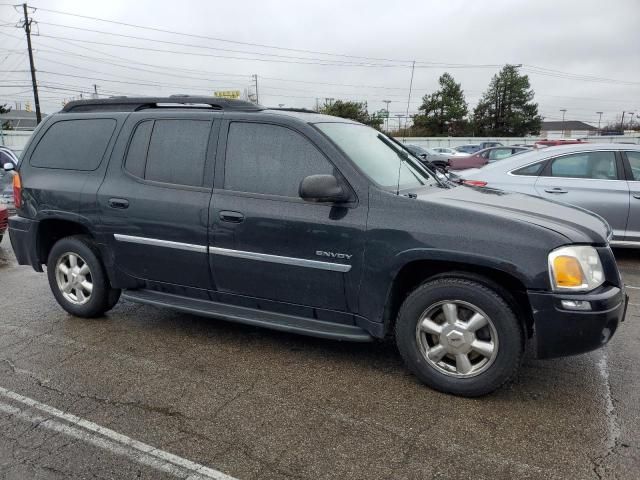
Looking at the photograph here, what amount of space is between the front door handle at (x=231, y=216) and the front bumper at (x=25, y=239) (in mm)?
2070

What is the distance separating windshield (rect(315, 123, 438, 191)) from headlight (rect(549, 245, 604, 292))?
3.80ft

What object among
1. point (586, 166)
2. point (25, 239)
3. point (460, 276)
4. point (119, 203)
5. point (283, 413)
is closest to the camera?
point (283, 413)

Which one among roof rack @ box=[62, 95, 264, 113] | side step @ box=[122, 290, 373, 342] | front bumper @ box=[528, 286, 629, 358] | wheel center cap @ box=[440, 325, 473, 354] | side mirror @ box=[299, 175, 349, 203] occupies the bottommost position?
side step @ box=[122, 290, 373, 342]

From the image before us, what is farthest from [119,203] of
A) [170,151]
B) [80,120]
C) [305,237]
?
[305,237]

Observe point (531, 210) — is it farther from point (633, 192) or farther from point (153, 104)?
point (633, 192)

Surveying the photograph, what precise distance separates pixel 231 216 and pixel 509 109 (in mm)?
77482

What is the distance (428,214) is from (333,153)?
80 cm

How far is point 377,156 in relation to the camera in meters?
4.06

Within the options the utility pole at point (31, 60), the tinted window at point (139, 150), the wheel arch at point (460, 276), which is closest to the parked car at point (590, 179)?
the wheel arch at point (460, 276)

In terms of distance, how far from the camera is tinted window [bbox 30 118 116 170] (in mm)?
4574

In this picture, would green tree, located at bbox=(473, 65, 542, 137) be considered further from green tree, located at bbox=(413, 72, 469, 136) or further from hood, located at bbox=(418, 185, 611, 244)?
hood, located at bbox=(418, 185, 611, 244)

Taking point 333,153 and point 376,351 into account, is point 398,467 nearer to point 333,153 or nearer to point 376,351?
point 376,351

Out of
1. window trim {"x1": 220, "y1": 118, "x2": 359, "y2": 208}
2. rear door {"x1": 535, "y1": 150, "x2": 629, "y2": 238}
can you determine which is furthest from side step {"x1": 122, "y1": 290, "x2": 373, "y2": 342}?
rear door {"x1": 535, "y1": 150, "x2": 629, "y2": 238}

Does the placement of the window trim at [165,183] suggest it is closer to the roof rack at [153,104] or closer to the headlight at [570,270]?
the roof rack at [153,104]
